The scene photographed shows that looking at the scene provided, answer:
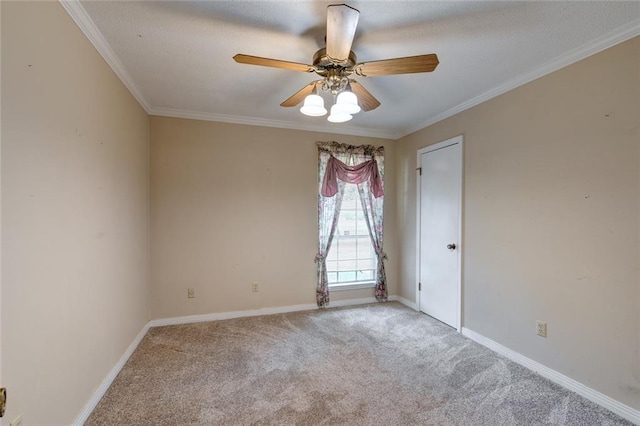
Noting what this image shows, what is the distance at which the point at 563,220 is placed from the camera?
88.9 inches

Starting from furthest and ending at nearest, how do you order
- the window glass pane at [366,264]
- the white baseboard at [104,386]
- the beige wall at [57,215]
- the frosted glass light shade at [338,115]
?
the window glass pane at [366,264]
the frosted glass light shade at [338,115]
the white baseboard at [104,386]
the beige wall at [57,215]

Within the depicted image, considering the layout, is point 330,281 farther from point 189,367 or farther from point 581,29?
point 581,29

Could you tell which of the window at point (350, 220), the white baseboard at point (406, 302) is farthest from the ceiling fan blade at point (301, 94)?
the white baseboard at point (406, 302)

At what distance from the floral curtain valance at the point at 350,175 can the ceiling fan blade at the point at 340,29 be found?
2.20 m

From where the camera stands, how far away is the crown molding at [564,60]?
1.87 meters

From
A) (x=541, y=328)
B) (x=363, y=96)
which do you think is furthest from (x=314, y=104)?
(x=541, y=328)

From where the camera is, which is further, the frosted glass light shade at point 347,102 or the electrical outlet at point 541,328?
the electrical outlet at point 541,328

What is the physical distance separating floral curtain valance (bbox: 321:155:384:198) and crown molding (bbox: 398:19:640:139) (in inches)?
48.7

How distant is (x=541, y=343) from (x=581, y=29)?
2.34m

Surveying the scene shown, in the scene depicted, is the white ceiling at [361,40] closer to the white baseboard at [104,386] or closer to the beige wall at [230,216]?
the beige wall at [230,216]

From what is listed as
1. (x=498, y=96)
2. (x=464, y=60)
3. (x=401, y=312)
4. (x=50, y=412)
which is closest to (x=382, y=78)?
(x=464, y=60)

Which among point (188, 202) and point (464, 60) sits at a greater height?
point (464, 60)

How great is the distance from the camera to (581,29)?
1895 mm

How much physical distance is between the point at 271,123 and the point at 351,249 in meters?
2.06
